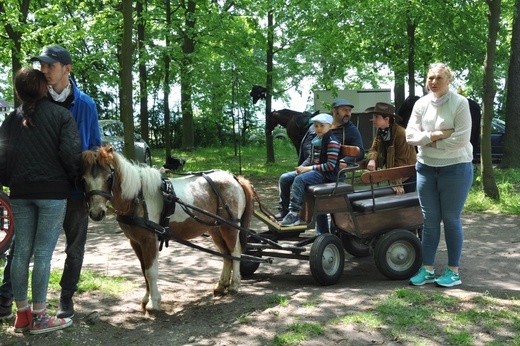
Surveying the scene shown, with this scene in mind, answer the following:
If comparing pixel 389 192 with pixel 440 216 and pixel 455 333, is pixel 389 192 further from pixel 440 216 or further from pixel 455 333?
pixel 455 333

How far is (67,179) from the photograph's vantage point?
4391mm

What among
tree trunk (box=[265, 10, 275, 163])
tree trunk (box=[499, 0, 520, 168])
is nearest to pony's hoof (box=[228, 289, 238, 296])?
tree trunk (box=[499, 0, 520, 168])

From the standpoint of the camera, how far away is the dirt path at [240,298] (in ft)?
14.7

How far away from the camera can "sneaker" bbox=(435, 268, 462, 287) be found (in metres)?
5.54

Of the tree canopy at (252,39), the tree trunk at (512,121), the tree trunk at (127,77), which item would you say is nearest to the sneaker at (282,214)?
the tree trunk at (127,77)

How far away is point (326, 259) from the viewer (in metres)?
6.06

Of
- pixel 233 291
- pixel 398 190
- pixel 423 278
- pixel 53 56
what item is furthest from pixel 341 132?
pixel 53 56

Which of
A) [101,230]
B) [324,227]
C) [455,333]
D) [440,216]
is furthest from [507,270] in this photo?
[101,230]

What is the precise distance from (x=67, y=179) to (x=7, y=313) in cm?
132

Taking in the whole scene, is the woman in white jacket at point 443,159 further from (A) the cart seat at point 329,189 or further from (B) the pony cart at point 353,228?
(A) the cart seat at point 329,189

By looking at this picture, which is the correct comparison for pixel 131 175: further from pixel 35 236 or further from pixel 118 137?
pixel 118 137

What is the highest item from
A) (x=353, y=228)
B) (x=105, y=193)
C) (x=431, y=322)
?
(x=105, y=193)

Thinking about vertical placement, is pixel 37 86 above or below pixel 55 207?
above

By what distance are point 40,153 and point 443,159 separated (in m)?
3.43
